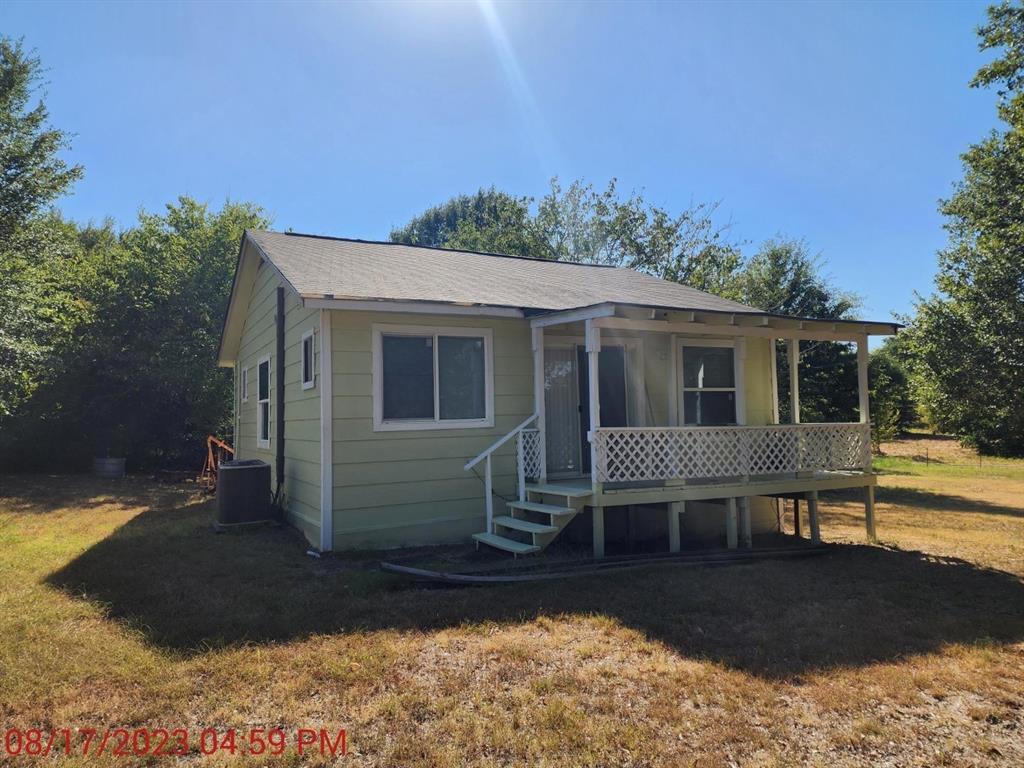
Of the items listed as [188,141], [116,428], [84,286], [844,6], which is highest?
[844,6]

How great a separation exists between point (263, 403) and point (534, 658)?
8426mm

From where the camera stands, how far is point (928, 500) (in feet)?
45.8

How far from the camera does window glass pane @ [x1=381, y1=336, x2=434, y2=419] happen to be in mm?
7426

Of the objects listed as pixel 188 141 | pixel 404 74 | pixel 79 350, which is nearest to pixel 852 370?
pixel 404 74

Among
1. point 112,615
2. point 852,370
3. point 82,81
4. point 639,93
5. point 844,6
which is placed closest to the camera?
point 112,615

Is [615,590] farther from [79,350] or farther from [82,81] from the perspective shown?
[79,350]

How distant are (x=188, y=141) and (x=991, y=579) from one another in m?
14.6

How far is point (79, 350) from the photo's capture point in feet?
55.1

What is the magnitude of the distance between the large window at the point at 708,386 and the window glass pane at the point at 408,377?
13.2ft

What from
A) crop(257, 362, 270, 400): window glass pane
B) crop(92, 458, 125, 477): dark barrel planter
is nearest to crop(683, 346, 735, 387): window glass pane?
crop(257, 362, 270, 400): window glass pane

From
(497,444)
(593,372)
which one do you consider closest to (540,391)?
(497,444)

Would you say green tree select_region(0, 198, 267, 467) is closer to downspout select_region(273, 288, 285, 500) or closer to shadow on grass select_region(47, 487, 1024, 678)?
downspout select_region(273, 288, 285, 500)

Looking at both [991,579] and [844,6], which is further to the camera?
[844,6]

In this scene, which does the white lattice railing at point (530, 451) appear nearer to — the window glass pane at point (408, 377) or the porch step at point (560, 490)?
the porch step at point (560, 490)
